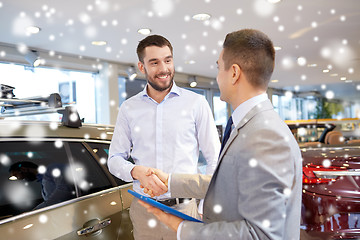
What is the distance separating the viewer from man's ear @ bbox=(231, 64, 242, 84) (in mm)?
987

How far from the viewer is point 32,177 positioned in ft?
5.01

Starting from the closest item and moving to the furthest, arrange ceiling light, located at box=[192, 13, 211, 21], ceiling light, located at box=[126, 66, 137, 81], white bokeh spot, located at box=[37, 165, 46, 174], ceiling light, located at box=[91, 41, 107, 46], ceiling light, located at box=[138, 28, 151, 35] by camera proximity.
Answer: white bokeh spot, located at box=[37, 165, 46, 174], ceiling light, located at box=[192, 13, 211, 21], ceiling light, located at box=[138, 28, 151, 35], ceiling light, located at box=[91, 41, 107, 46], ceiling light, located at box=[126, 66, 137, 81]

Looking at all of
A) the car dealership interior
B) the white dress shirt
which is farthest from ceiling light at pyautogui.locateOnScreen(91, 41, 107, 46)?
the white dress shirt

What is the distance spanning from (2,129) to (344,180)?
1.88 metres

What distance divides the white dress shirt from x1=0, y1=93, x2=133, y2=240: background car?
0.48 ft

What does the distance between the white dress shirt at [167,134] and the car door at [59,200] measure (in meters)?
0.15

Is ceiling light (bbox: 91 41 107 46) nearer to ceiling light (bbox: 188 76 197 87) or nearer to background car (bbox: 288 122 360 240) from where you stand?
ceiling light (bbox: 188 76 197 87)

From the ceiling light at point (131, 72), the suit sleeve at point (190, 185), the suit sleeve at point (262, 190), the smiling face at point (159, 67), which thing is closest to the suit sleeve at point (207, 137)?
the smiling face at point (159, 67)

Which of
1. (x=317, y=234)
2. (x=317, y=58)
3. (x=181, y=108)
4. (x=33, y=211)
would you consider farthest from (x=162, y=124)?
(x=317, y=58)

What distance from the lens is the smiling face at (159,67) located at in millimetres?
1739

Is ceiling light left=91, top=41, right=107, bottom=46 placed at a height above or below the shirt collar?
above

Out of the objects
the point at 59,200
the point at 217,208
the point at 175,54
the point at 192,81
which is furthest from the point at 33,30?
the point at 192,81

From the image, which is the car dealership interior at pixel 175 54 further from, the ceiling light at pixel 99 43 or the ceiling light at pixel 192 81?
the ceiling light at pixel 192 81

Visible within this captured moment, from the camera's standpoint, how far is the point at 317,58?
28.4 ft
